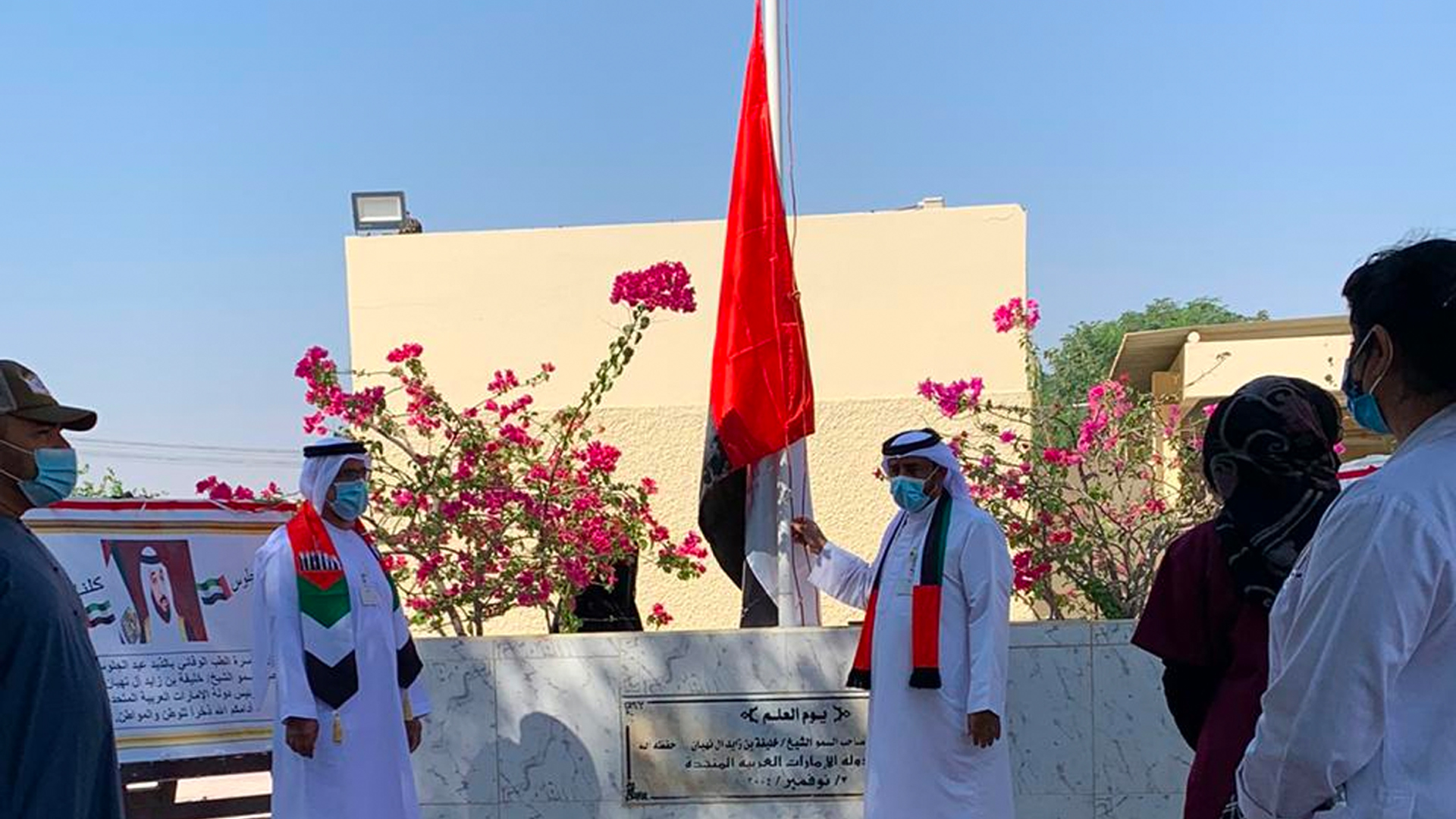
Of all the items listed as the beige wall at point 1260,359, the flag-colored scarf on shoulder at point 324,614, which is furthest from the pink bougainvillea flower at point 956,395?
the beige wall at point 1260,359

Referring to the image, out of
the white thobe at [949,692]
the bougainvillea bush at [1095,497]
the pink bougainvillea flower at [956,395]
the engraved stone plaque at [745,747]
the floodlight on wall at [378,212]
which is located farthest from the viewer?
the floodlight on wall at [378,212]

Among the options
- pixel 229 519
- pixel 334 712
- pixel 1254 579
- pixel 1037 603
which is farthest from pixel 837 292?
pixel 1254 579

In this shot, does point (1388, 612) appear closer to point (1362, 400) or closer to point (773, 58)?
point (1362, 400)

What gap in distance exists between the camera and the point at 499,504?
5.70m

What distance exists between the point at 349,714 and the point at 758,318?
2323 mm

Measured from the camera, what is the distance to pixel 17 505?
9.21ft

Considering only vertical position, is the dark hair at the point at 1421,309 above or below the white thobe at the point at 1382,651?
above

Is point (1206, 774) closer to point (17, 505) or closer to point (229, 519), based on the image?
point (17, 505)

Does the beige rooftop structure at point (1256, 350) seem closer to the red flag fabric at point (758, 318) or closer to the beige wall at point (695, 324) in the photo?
the beige wall at point (695, 324)

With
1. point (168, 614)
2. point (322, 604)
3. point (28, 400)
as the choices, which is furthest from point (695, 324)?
point (28, 400)

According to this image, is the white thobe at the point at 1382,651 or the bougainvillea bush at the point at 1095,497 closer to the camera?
the white thobe at the point at 1382,651

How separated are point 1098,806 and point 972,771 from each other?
119 centimetres

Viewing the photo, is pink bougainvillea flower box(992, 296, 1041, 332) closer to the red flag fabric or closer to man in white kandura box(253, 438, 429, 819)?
the red flag fabric

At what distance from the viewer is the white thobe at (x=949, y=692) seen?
4332 millimetres
